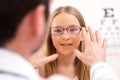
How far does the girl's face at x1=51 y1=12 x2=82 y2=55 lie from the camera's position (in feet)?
4.02

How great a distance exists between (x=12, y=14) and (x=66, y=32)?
79cm

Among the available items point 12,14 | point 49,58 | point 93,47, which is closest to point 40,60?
point 49,58

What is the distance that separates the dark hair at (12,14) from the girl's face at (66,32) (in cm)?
78

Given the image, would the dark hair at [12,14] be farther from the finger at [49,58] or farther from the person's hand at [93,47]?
the finger at [49,58]

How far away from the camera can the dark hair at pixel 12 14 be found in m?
0.44

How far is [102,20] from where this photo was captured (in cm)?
142

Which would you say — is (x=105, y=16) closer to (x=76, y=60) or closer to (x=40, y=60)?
(x=76, y=60)

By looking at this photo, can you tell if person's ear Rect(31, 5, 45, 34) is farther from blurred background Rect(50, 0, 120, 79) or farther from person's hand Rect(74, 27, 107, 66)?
blurred background Rect(50, 0, 120, 79)

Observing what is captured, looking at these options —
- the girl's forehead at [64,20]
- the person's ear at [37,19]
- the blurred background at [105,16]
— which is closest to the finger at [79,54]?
the girl's forehead at [64,20]

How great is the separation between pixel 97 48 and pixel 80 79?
261 millimetres

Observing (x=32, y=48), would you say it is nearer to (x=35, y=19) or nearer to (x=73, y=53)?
(x=35, y=19)

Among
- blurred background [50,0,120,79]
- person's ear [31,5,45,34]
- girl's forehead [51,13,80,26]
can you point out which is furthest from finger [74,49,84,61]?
person's ear [31,5,45,34]

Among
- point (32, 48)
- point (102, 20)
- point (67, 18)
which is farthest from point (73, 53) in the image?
point (32, 48)

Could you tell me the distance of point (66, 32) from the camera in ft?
4.02
